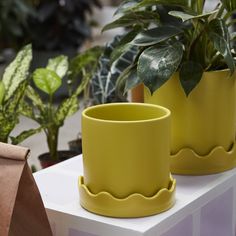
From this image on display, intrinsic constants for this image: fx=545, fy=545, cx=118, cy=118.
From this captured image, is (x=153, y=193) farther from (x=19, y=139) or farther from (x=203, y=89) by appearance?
(x=19, y=139)

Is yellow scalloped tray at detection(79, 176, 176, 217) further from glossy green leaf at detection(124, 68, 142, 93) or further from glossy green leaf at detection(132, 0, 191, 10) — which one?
glossy green leaf at detection(132, 0, 191, 10)

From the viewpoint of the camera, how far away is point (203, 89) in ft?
3.86

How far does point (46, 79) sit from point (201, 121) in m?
0.49

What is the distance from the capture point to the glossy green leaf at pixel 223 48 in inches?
42.6

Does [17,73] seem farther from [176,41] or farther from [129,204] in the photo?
[129,204]

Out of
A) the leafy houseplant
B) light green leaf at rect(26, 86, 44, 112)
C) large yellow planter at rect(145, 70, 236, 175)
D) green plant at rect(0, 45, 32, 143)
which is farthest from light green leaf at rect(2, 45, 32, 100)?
the leafy houseplant

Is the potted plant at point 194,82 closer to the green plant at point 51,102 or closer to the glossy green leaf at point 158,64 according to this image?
the glossy green leaf at point 158,64

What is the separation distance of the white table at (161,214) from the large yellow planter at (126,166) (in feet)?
0.08

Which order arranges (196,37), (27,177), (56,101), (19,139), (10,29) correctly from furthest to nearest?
1. (56,101)
2. (10,29)
3. (19,139)
4. (196,37)
5. (27,177)

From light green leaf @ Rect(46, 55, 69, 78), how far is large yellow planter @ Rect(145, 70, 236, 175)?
0.41 meters

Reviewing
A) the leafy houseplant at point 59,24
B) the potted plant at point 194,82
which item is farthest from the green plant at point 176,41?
the leafy houseplant at point 59,24

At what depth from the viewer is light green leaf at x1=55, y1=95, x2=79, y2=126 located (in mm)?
1483

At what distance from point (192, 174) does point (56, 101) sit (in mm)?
3131

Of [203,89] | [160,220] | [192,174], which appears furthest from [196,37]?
[160,220]
